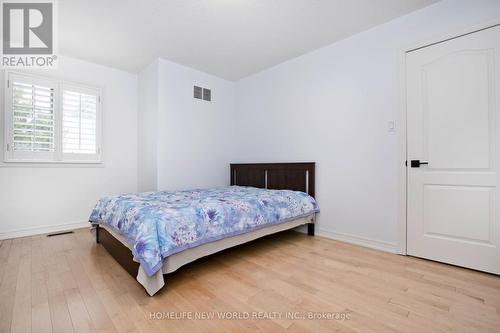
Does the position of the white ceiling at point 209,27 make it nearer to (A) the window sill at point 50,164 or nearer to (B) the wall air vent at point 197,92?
(B) the wall air vent at point 197,92

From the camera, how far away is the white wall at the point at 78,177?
3.06 meters

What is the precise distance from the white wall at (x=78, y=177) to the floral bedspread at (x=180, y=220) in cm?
112

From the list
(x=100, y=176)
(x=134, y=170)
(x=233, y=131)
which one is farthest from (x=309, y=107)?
(x=100, y=176)

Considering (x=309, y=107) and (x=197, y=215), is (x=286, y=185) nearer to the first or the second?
(x=309, y=107)

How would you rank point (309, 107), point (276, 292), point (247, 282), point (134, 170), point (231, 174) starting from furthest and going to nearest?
point (231, 174) → point (134, 170) → point (309, 107) → point (247, 282) → point (276, 292)

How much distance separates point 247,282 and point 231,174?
2.72 metres

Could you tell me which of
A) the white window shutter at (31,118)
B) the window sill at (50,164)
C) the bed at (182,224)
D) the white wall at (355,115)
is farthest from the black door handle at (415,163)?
the white window shutter at (31,118)

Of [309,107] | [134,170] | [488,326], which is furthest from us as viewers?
[134,170]

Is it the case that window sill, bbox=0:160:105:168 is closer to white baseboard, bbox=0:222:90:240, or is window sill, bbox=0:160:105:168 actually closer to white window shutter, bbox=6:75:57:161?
white window shutter, bbox=6:75:57:161

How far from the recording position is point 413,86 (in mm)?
2436

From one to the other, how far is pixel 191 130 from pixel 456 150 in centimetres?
347

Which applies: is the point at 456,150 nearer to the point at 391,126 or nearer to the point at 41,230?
the point at 391,126

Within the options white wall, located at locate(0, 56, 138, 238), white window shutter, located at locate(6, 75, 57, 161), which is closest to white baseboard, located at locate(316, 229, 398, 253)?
white wall, located at locate(0, 56, 138, 238)

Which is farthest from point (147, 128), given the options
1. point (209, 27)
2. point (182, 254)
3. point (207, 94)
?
point (182, 254)
